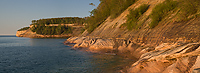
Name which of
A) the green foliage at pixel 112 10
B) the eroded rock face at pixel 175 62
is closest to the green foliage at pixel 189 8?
the eroded rock face at pixel 175 62

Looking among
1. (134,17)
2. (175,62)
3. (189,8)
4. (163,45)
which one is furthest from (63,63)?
(134,17)

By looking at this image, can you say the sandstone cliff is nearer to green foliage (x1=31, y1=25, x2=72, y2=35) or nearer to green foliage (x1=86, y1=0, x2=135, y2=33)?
green foliage (x1=86, y1=0, x2=135, y2=33)

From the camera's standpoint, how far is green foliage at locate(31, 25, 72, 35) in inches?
5807

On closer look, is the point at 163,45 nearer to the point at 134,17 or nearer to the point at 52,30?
the point at 134,17

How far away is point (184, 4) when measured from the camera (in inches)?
764

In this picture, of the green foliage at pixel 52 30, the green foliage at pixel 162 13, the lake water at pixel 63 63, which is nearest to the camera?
the lake water at pixel 63 63

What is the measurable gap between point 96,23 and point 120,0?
12.8m

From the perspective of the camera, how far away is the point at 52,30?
5979 inches

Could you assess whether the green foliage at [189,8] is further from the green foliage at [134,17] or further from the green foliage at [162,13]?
the green foliage at [134,17]

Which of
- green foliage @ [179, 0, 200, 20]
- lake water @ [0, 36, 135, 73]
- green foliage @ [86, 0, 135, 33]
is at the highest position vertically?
green foliage @ [86, 0, 135, 33]

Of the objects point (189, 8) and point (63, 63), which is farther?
point (189, 8)

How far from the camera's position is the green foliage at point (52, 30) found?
484ft

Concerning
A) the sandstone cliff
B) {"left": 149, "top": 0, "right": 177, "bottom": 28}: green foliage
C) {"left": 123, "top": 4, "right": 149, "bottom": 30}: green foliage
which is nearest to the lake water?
the sandstone cliff

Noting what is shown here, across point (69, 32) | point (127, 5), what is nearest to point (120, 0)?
point (127, 5)
